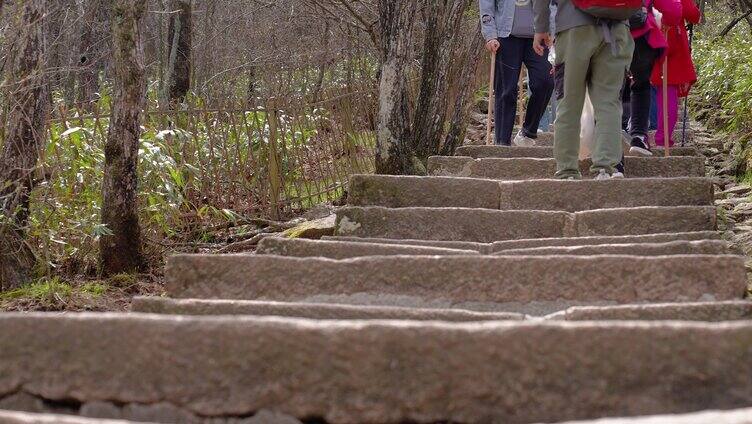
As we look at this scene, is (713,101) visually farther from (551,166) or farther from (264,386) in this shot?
(264,386)

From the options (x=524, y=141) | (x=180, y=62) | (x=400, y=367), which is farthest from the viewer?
(x=180, y=62)

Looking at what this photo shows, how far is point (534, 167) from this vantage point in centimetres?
670

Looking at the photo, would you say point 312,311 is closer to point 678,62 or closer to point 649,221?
point 649,221

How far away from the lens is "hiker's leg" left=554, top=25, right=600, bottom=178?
19.1 feet

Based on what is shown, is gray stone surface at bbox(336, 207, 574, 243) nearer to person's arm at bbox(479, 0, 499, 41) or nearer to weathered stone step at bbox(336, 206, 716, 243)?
weathered stone step at bbox(336, 206, 716, 243)

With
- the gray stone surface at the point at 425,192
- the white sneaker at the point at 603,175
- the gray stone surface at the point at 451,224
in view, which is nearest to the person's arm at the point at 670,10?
the white sneaker at the point at 603,175

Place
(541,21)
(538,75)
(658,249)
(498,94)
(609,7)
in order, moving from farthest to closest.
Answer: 1. (498,94)
2. (538,75)
3. (541,21)
4. (609,7)
5. (658,249)

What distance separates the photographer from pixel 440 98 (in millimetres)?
7855

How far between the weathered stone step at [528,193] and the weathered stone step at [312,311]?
2.43 metres

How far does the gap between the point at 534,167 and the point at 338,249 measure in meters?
2.50

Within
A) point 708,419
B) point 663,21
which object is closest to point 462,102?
point 663,21

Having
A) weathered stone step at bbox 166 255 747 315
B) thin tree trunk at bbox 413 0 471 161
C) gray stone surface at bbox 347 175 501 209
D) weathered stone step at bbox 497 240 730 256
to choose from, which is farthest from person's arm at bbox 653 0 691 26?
weathered stone step at bbox 166 255 747 315

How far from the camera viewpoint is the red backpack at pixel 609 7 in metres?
5.63

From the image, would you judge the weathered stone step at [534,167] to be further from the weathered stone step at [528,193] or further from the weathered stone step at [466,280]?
the weathered stone step at [466,280]
